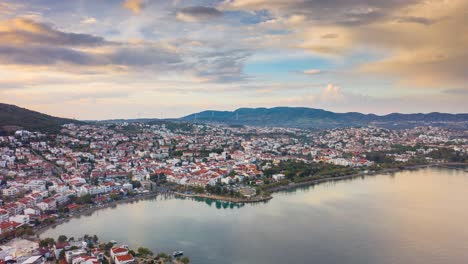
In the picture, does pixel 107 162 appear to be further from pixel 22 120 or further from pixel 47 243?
pixel 47 243

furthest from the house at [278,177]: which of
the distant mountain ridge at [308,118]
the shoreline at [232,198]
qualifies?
the distant mountain ridge at [308,118]

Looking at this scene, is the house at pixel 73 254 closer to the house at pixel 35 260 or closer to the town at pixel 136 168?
the town at pixel 136 168

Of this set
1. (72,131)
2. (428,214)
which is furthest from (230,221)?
(72,131)

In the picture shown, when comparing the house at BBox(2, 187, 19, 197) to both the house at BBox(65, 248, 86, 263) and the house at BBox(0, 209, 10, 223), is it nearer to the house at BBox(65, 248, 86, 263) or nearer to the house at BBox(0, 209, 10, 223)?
the house at BBox(0, 209, 10, 223)

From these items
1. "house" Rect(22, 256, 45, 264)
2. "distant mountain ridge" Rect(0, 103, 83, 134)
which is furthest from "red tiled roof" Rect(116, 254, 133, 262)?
"distant mountain ridge" Rect(0, 103, 83, 134)

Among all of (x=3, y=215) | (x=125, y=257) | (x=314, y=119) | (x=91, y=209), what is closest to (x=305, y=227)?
(x=125, y=257)
